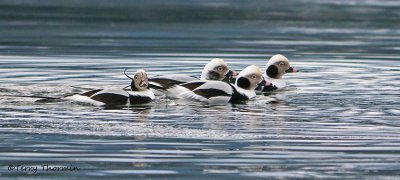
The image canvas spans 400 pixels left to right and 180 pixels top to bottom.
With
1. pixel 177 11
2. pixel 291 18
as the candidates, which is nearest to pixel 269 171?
pixel 291 18

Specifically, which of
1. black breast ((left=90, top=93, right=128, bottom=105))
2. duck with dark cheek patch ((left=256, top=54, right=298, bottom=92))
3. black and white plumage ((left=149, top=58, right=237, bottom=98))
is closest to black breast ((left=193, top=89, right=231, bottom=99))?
black and white plumage ((left=149, top=58, right=237, bottom=98))

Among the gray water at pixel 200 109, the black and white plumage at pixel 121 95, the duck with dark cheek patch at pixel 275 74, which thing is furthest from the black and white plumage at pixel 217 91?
the duck with dark cheek patch at pixel 275 74

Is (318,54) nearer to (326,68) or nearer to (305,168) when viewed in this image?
(326,68)

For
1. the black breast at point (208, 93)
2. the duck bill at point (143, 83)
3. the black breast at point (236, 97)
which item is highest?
the duck bill at point (143, 83)

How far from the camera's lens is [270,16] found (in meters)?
33.2

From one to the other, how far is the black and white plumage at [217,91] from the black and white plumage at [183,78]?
0.19 meters

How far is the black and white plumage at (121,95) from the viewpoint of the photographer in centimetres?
1456

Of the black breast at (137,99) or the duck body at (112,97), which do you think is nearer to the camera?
the duck body at (112,97)

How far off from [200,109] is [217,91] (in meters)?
0.79

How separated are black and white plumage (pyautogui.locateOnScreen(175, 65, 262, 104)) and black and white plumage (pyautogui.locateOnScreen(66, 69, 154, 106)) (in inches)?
17.8

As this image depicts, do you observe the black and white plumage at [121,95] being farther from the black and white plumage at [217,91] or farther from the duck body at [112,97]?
the black and white plumage at [217,91]

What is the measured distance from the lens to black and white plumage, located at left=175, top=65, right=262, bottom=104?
1522 centimetres

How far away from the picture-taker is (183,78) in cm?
1614

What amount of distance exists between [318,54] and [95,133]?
411 inches
